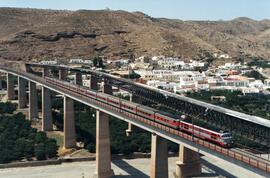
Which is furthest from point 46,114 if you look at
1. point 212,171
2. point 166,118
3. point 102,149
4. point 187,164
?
point 166,118

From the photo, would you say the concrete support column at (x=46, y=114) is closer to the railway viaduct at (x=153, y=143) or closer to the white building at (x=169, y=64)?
the railway viaduct at (x=153, y=143)

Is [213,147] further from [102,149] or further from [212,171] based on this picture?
[212,171]

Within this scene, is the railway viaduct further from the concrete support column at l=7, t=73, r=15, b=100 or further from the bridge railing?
the concrete support column at l=7, t=73, r=15, b=100

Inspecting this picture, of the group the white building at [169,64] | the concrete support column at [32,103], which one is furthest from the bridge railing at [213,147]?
the white building at [169,64]

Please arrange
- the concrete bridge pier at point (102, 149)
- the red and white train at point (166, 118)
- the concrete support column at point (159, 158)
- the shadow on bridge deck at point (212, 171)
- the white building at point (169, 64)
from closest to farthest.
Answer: the red and white train at point (166, 118)
the concrete support column at point (159, 158)
the concrete bridge pier at point (102, 149)
the shadow on bridge deck at point (212, 171)
the white building at point (169, 64)

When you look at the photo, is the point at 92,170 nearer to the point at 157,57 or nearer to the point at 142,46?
the point at 157,57

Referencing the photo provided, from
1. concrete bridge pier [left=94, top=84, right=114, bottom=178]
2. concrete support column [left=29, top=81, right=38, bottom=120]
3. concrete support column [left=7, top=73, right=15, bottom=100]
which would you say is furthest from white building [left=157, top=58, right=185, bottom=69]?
concrete bridge pier [left=94, top=84, right=114, bottom=178]
